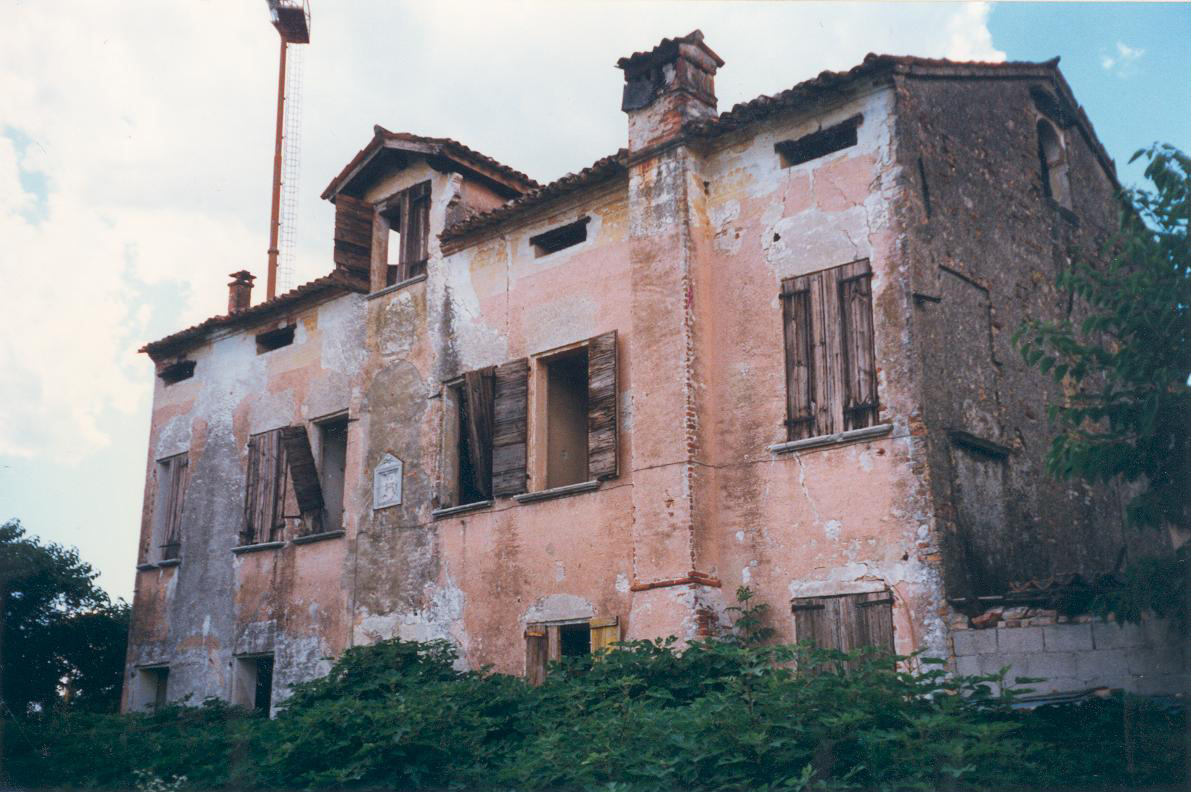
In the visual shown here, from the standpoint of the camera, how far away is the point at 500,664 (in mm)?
13602

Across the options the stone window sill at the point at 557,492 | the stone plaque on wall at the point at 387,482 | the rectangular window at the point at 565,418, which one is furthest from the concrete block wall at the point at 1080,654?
the stone plaque on wall at the point at 387,482

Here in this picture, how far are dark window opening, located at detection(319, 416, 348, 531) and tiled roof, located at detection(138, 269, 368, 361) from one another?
191 centimetres

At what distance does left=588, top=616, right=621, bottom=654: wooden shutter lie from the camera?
41.0 feet

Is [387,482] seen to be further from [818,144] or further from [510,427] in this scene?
[818,144]

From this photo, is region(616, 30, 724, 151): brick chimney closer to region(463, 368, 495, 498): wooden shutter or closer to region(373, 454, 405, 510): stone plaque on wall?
region(463, 368, 495, 498): wooden shutter

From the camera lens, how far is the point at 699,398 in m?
12.4

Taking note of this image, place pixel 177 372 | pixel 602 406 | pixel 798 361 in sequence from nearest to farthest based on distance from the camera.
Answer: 1. pixel 798 361
2. pixel 602 406
3. pixel 177 372

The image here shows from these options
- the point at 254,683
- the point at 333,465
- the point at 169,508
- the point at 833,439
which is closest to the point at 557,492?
the point at 833,439

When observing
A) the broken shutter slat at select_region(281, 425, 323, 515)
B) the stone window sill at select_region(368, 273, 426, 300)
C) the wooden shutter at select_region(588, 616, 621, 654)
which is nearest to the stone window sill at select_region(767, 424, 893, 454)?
the wooden shutter at select_region(588, 616, 621, 654)

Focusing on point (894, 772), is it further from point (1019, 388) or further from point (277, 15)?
point (277, 15)

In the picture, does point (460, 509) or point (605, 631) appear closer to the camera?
point (605, 631)

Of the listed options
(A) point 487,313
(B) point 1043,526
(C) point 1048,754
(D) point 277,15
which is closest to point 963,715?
(C) point 1048,754

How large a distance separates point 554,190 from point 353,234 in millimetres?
4043

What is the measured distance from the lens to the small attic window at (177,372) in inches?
774
